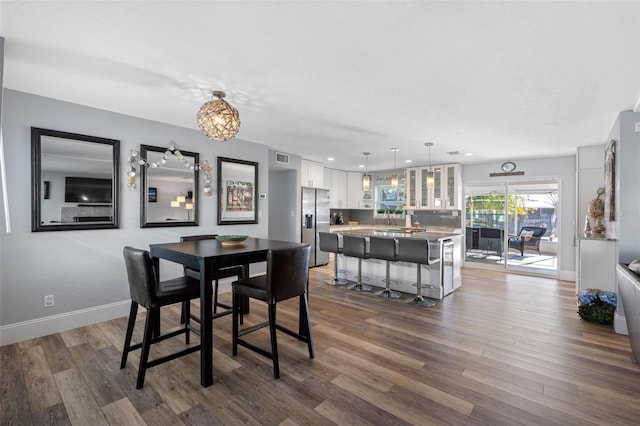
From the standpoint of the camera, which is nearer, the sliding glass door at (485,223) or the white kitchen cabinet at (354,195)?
the sliding glass door at (485,223)

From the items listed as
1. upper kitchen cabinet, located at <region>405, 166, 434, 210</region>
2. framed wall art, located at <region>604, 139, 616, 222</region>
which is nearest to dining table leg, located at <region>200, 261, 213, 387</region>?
framed wall art, located at <region>604, 139, 616, 222</region>

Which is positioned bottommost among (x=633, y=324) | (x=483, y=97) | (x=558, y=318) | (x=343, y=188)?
(x=558, y=318)

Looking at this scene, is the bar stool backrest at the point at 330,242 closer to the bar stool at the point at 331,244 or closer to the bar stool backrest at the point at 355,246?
the bar stool at the point at 331,244

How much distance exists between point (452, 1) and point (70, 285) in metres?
4.09

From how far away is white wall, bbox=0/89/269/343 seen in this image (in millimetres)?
2770

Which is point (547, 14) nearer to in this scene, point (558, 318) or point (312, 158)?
point (558, 318)

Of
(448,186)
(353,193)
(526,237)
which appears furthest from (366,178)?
(526,237)

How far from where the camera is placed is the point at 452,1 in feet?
5.18

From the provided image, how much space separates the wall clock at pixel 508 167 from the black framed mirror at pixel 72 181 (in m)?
6.80

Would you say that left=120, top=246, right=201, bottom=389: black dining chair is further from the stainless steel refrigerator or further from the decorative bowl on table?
the stainless steel refrigerator

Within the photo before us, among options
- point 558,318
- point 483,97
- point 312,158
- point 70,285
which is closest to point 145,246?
point 70,285

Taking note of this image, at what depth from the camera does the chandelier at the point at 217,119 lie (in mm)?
2445

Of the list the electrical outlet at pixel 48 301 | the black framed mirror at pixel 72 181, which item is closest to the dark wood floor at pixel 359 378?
the electrical outlet at pixel 48 301

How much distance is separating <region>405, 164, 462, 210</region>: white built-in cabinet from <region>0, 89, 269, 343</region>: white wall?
5.09 m
